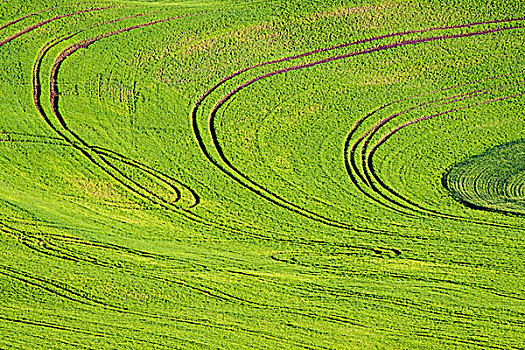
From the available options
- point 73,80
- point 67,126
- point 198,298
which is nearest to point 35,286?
point 198,298

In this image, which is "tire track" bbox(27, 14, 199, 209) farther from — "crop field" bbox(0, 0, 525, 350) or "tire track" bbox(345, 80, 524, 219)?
"tire track" bbox(345, 80, 524, 219)

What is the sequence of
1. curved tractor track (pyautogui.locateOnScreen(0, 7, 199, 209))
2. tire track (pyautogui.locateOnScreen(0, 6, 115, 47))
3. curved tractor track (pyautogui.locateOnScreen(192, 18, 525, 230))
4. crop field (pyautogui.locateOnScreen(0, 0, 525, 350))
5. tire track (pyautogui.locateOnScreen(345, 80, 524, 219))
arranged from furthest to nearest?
tire track (pyautogui.locateOnScreen(0, 6, 115, 47)) < tire track (pyautogui.locateOnScreen(345, 80, 524, 219)) < curved tractor track (pyautogui.locateOnScreen(0, 7, 199, 209)) < curved tractor track (pyautogui.locateOnScreen(192, 18, 525, 230)) < crop field (pyautogui.locateOnScreen(0, 0, 525, 350))

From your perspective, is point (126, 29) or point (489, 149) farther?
point (126, 29)

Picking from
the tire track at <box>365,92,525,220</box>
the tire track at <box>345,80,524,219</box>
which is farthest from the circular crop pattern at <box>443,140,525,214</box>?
the tire track at <box>345,80,524,219</box>

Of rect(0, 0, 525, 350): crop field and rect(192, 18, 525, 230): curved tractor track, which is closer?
rect(0, 0, 525, 350): crop field

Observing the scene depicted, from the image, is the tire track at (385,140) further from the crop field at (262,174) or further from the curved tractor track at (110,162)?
the curved tractor track at (110,162)

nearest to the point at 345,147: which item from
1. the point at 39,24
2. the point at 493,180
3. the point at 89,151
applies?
the point at 493,180

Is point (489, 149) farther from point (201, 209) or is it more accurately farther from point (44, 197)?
point (44, 197)
